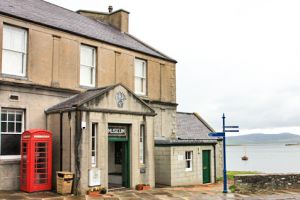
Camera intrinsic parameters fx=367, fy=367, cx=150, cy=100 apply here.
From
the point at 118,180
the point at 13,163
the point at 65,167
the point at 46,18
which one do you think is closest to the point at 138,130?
the point at 118,180

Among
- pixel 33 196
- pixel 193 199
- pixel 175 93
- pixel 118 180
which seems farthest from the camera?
pixel 175 93

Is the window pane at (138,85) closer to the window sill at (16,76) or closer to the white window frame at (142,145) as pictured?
the white window frame at (142,145)

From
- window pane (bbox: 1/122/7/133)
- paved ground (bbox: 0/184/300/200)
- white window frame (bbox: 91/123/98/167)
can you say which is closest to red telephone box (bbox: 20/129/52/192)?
paved ground (bbox: 0/184/300/200)

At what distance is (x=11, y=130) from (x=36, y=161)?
1.97 metres

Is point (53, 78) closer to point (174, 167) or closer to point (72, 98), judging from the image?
point (72, 98)

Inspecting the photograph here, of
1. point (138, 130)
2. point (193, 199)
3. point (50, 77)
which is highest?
point (50, 77)

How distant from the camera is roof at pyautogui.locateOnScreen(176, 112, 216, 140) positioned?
90.7ft

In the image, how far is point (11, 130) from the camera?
1644 cm

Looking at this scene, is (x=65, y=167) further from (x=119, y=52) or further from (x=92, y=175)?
(x=119, y=52)

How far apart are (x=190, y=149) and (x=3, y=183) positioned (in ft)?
36.5

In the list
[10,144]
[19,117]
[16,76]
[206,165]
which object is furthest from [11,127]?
[206,165]

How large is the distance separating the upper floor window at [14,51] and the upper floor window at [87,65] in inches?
139

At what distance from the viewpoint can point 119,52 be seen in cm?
2180

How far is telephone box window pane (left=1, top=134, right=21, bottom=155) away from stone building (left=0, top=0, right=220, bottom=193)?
Answer: 4cm
